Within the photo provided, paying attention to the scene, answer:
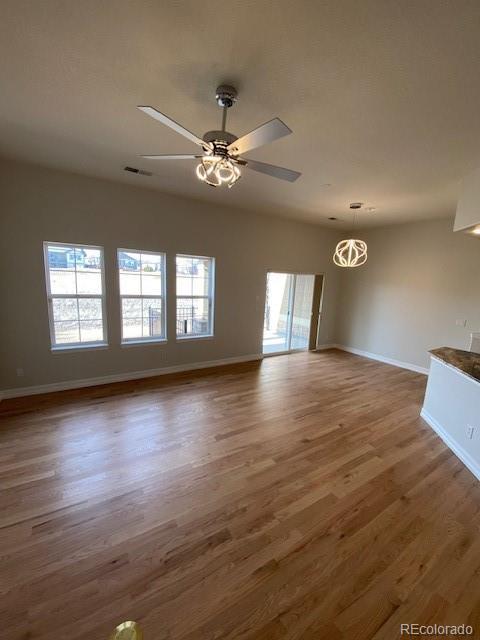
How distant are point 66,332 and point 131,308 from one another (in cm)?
98

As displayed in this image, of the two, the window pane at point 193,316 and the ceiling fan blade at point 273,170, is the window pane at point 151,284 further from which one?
the ceiling fan blade at point 273,170

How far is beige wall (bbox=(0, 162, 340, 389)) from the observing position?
3.41 meters

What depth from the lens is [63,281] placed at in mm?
3789

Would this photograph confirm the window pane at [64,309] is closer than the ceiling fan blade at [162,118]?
No

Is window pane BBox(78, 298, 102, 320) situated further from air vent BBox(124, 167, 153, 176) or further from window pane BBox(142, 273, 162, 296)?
air vent BBox(124, 167, 153, 176)

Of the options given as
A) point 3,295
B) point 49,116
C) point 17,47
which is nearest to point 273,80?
point 17,47

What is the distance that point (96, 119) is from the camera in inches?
87.7

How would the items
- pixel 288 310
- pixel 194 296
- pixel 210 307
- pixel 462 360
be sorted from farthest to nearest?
pixel 288 310, pixel 210 307, pixel 194 296, pixel 462 360

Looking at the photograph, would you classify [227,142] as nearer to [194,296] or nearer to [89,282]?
[89,282]

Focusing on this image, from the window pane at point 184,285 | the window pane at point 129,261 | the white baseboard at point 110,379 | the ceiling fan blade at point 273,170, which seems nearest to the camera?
the ceiling fan blade at point 273,170

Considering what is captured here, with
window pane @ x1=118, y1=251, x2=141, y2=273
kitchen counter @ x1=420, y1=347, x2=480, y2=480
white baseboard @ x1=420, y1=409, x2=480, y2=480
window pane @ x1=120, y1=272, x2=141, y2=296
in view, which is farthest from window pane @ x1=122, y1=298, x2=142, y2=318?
white baseboard @ x1=420, y1=409, x2=480, y2=480

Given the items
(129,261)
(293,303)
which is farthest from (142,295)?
(293,303)

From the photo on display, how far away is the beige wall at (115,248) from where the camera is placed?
341cm

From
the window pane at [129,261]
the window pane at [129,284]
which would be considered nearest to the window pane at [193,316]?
the window pane at [129,284]
